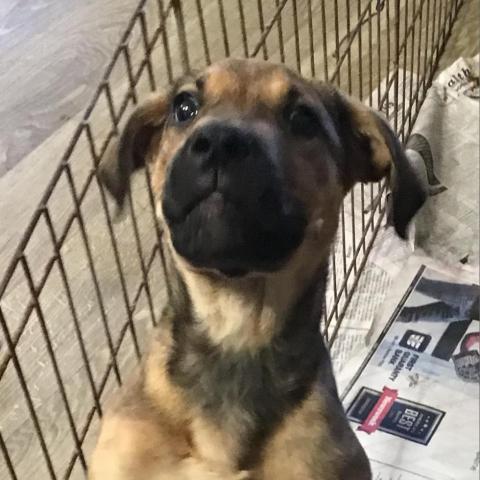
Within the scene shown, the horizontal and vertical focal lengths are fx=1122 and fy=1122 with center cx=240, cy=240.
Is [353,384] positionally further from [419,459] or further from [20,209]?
[20,209]

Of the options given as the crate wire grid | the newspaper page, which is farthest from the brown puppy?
the newspaper page

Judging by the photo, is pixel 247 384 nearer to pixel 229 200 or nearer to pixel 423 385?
pixel 229 200

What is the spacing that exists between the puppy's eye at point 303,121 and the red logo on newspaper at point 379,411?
0.62 m

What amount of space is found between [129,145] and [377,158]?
26 centimetres

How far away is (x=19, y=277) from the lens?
1.74 meters

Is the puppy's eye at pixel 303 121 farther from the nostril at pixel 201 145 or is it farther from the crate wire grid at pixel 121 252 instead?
the crate wire grid at pixel 121 252

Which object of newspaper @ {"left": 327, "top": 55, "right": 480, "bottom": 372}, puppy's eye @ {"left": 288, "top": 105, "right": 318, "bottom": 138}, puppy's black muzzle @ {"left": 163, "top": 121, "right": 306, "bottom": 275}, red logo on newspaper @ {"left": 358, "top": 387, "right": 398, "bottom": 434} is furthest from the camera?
newspaper @ {"left": 327, "top": 55, "right": 480, "bottom": 372}

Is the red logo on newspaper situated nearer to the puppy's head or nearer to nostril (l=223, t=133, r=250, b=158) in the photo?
the puppy's head

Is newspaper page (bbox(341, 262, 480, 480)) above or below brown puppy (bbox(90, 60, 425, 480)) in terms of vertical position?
below

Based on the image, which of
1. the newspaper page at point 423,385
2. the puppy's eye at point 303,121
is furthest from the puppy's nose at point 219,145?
the newspaper page at point 423,385

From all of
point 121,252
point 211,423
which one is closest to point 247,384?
point 211,423

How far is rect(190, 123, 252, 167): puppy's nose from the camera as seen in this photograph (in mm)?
946

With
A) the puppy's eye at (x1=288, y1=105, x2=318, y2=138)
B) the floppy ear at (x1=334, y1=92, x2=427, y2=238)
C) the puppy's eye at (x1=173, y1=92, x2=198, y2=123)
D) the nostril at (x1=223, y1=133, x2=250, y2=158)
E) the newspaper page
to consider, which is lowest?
the newspaper page

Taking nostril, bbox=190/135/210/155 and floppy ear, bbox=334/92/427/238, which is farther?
floppy ear, bbox=334/92/427/238
